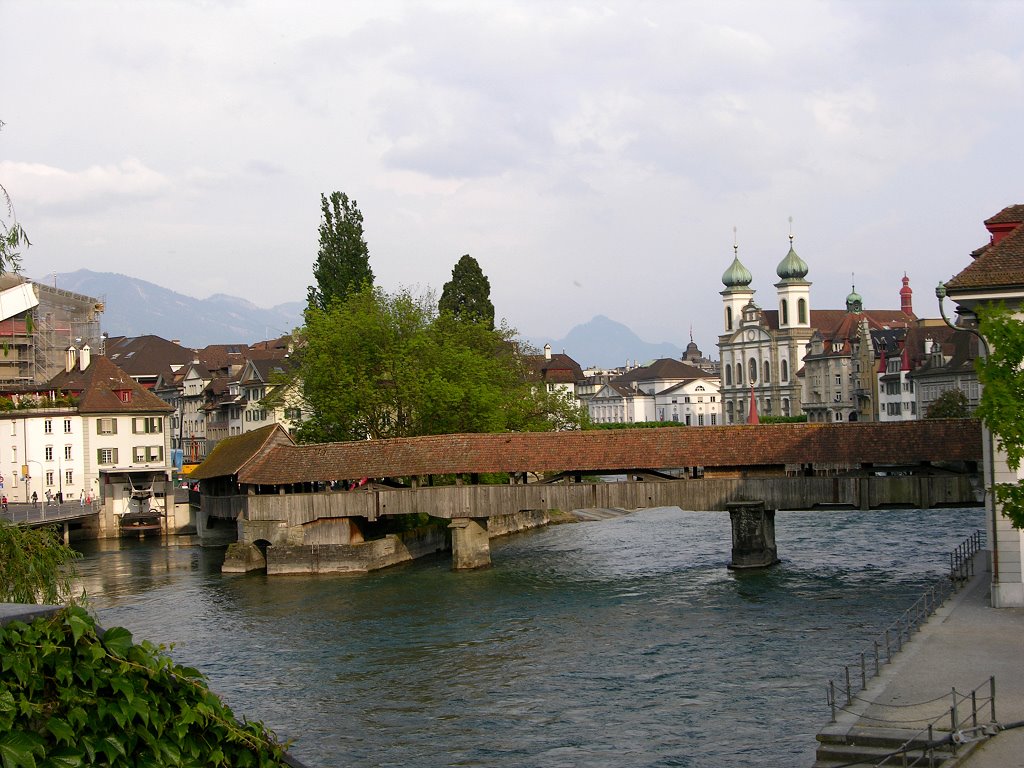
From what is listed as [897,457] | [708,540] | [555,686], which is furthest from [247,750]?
[708,540]

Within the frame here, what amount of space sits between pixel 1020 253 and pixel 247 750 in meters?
16.2

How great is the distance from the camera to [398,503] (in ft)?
108

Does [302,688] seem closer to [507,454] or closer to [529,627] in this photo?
[529,627]

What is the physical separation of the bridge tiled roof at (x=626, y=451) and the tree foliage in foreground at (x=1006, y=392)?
37.4 feet

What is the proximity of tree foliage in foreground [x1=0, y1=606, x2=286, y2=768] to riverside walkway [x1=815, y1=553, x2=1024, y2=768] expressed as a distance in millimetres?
7220

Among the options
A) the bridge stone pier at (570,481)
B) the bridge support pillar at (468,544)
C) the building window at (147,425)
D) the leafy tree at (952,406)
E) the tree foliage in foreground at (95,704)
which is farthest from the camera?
the leafy tree at (952,406)

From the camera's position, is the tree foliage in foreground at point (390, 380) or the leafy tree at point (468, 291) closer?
the tree foliage in foreground at point (390, 380)

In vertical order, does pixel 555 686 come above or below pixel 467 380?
below

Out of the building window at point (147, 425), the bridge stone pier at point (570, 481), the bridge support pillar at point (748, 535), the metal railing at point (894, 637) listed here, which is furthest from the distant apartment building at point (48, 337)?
the metal railing at point (894, 637)

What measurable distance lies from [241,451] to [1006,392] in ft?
86.2

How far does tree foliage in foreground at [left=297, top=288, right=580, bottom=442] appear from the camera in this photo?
39656 mm

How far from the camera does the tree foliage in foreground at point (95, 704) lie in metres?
5.32

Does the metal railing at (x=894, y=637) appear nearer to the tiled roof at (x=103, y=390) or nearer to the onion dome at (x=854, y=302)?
the tiled roof at (x=103, y=390)

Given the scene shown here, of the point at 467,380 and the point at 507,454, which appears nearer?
the point at 507,454
